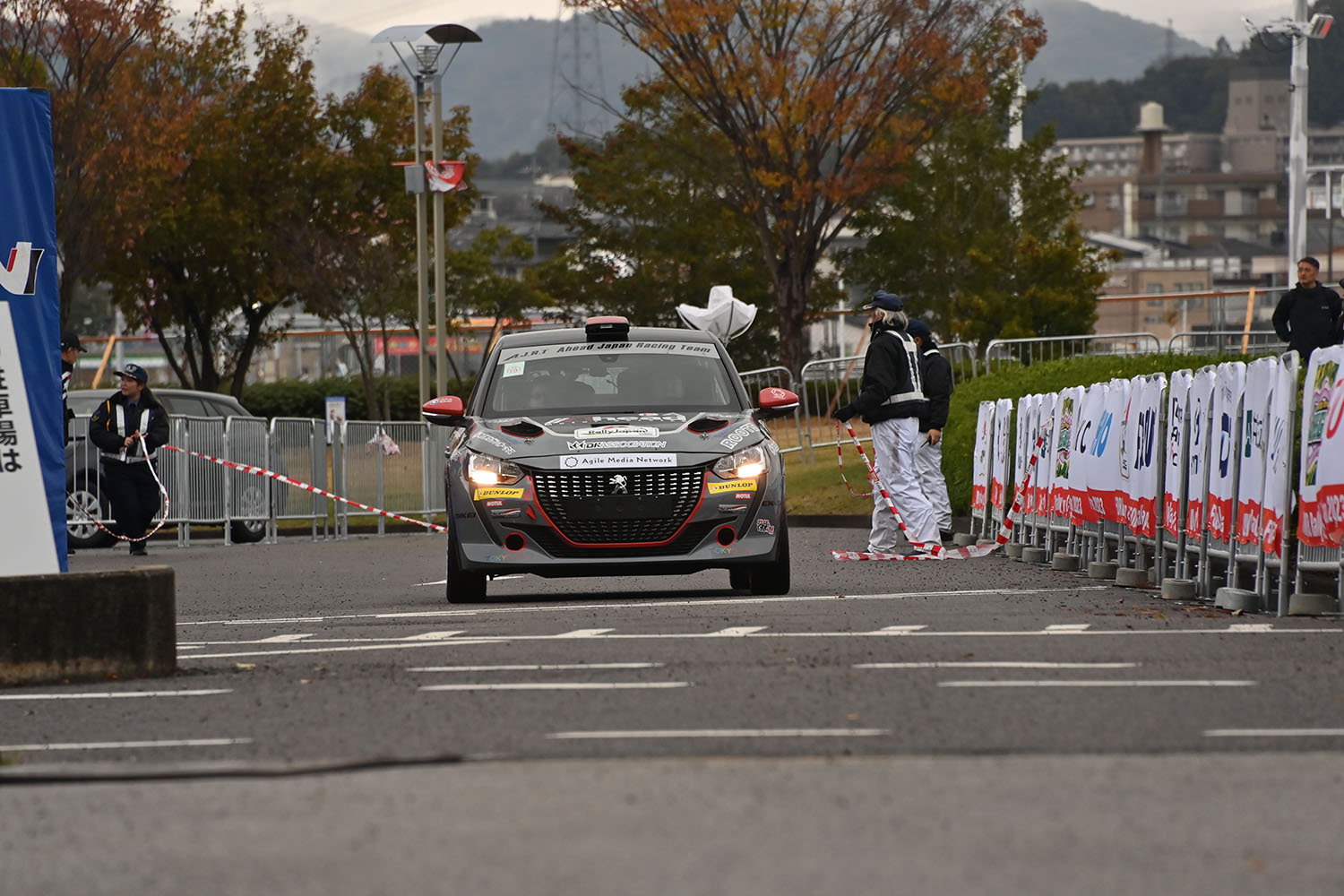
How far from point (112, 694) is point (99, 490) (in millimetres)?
15552

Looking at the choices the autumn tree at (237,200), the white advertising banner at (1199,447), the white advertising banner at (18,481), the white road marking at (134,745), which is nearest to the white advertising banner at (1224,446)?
the white advertising banner at (1199,447)

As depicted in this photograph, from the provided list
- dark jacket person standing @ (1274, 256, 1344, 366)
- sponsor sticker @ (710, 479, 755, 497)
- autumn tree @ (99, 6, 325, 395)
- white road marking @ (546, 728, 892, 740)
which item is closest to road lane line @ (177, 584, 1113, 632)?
sponsor sticker @ (710, 479, 755, 497)

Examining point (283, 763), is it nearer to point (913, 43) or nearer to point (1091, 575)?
point (1091, 575)

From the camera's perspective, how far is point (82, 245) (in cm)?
3281

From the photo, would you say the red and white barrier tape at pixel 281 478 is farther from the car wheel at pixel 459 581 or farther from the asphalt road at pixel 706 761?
the asphalt road at pixel 706 761

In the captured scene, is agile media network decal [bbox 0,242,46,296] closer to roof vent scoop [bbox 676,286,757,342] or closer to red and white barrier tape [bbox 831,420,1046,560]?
red and white barrier tape [bbox 831,420,1046,560]

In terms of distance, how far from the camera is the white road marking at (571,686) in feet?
24.9

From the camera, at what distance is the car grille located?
12109 mm

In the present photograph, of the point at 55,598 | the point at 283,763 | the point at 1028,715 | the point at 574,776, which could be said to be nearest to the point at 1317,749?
the point at 1028,715

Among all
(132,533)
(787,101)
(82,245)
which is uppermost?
(787,101)

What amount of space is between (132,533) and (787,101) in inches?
594

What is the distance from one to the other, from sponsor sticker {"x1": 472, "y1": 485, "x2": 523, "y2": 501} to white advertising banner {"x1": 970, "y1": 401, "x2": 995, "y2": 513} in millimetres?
8114

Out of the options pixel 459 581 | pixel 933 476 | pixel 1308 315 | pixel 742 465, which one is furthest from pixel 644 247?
pixel 742 465

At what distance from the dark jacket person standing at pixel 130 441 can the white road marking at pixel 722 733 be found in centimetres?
1555
